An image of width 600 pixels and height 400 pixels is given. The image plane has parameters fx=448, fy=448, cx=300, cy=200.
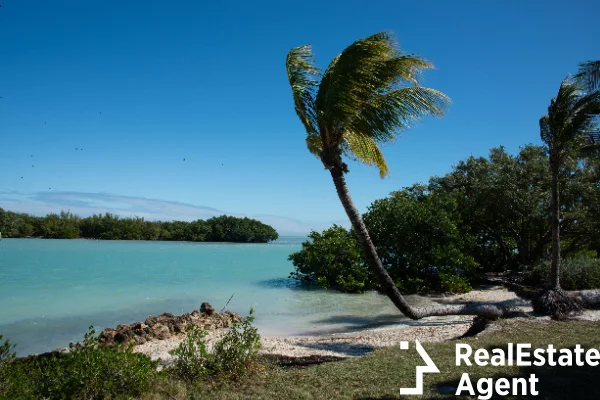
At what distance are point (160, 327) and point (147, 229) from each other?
81.0m

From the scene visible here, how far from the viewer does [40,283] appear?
76.4 ft

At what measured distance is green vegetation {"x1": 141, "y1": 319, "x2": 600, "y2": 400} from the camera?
5340 mm

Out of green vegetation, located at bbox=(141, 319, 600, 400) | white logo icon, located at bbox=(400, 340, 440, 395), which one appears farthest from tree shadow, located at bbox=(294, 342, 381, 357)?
white logo icon, located at bbox=(400, 340, 440, 395)

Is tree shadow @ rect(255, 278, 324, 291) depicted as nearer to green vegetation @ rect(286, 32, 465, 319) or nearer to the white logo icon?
green vegetation @ rect(286, 32, 465, 319)

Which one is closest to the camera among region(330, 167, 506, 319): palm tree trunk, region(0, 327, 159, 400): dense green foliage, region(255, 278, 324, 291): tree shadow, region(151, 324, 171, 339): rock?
region(0, 327, 159, 400): dense green foliage

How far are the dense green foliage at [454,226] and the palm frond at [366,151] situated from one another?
905cm

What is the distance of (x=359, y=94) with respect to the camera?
9.63 m

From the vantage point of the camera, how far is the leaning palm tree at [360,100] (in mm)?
9203

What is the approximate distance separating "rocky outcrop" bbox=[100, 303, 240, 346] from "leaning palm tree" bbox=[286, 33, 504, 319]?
399 centimetres

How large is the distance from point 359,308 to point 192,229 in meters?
75.0

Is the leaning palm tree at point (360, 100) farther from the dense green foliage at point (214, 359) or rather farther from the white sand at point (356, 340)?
the dense green foliage at point (214, 359)

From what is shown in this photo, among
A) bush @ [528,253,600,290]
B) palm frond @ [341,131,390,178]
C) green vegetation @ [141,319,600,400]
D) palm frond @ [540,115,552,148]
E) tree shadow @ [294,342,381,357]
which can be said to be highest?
palm frond @ [540,115,552,148]

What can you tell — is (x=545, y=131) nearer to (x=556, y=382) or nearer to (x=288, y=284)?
(x=556, y=382)

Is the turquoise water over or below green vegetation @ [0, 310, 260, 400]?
below
